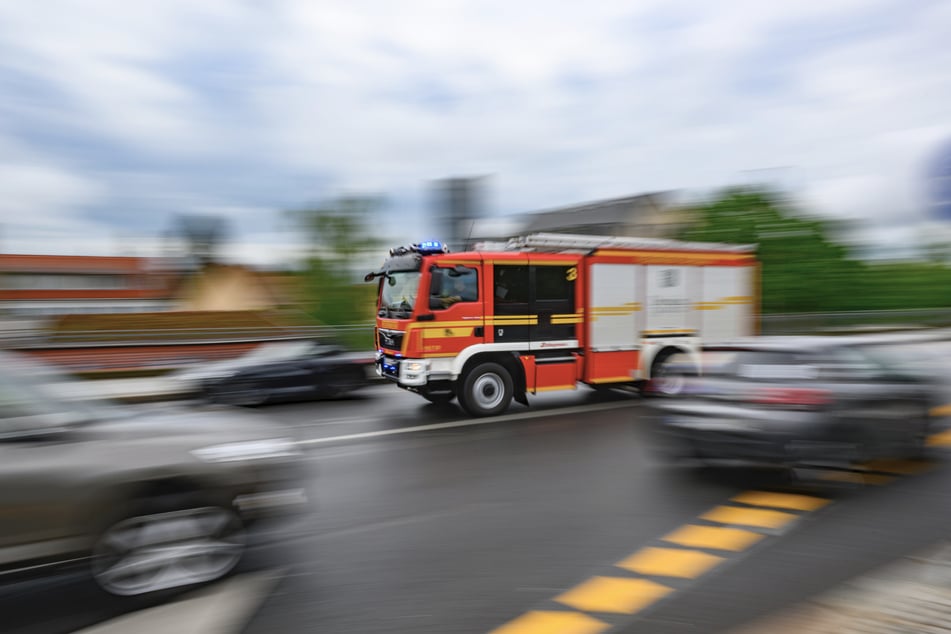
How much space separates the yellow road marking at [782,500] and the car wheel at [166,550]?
403 cm

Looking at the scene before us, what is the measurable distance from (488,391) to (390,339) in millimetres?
1724

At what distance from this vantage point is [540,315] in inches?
428

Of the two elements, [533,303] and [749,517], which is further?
[533,303]

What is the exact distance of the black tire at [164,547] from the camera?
12.6 ft

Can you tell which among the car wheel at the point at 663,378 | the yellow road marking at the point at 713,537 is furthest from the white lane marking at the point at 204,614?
the car wheel at the point at 663,378

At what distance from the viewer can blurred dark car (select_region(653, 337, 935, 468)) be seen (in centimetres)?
585

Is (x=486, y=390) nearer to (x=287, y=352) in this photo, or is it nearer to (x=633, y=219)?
(x=287, y=352)

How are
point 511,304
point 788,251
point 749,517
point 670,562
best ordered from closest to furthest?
point 670,562
point 749,517
point 511,304
point 788,251

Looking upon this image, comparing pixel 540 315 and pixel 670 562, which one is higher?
pixel 540 315

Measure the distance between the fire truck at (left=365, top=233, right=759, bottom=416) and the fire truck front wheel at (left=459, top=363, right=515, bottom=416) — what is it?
0.02 metres

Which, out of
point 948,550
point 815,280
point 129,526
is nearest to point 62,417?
point 129,526

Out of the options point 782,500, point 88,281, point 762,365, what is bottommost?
point 782,500

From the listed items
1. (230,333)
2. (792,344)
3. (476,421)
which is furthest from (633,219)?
(792,344)

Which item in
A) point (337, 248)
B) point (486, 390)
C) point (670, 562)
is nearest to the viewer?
point (670, 562)
